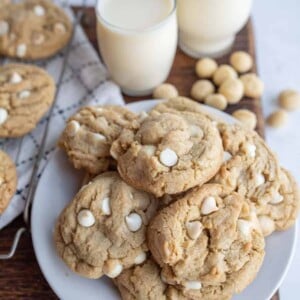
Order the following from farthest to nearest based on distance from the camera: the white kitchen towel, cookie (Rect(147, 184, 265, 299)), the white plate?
the white kitchen towel, the white plate, cookie (Rect(147, 184, 265, 299))

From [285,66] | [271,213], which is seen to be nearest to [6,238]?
[271,213]

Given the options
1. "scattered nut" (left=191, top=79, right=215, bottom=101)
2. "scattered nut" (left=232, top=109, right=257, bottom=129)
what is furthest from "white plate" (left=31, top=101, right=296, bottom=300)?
"scattered nut" (left=191, top=79, right=215, bottom=101)

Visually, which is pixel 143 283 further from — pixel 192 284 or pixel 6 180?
pixel 6 180

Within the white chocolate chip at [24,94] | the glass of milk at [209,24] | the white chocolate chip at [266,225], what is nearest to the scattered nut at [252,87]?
the glass of milk at [209,24]

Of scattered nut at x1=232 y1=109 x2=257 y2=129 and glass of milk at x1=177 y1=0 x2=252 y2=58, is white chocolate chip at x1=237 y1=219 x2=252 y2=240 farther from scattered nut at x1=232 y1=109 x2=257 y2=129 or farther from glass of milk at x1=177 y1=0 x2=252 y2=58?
glass of milk at x1=177 y1=0 x2=252 y2=58

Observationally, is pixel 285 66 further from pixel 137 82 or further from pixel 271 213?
pixel 271 213

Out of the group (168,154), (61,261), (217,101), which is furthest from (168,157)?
(217,101)

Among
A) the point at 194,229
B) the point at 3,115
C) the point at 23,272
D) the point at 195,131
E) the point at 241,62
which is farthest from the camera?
the point at 241,62

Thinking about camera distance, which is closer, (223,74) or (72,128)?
(72,128)
